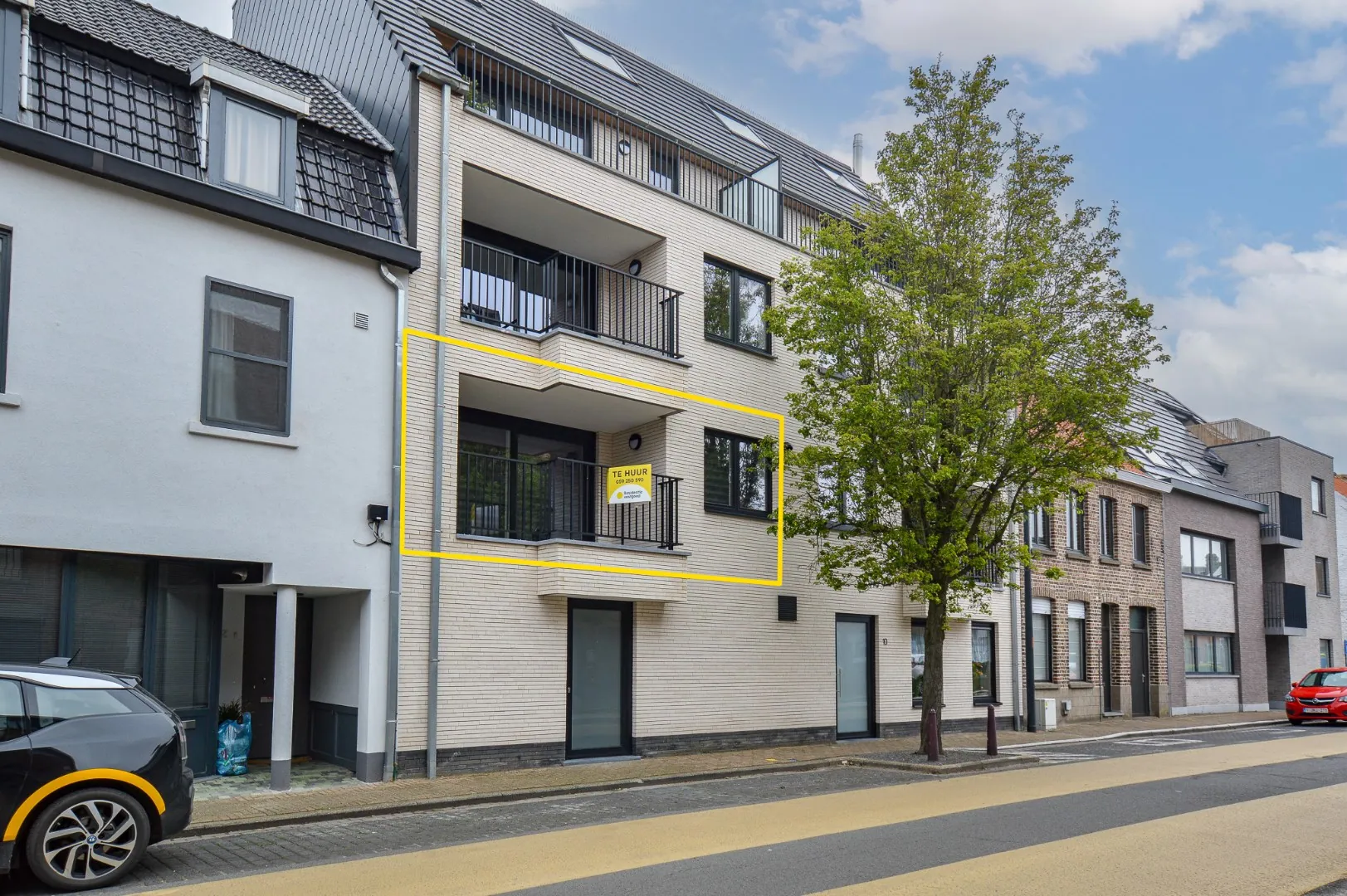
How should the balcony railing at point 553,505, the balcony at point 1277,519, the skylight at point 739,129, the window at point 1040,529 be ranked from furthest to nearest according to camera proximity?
1. the balcony at point 1277,519
2. the window at point 1040,529
3. the skylight at point 739,129
4. the balcony railing at point 553,505

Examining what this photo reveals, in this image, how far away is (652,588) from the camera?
15.9 m

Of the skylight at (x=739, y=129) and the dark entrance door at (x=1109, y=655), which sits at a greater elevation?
the skylight at (x=739, y=129)

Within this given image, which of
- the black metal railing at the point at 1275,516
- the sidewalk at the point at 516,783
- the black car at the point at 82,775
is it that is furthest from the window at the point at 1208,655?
the black car at the point at 82,775

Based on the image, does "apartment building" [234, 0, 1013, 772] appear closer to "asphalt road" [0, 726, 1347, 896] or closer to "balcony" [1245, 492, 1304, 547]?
"asphalt road" [0, 726, 1347, 896]

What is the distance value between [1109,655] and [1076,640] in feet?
5.44

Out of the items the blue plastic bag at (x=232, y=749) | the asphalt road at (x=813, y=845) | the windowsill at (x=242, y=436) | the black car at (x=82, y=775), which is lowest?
the asphalt road at (x=813, y=845)

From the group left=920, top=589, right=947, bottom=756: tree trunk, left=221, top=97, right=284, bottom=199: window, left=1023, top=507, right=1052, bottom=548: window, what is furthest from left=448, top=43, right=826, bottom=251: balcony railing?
left=1023, top=507, right=1052, bottom=548: window

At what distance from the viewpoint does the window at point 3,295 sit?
10.6 m

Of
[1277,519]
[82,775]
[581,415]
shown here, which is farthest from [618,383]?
[1277,519]

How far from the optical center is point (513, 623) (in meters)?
14.7

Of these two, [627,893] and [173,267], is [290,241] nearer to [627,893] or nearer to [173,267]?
[173,267]

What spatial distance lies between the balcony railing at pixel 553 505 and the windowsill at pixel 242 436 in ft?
8.51

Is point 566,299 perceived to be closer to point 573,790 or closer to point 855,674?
point 573,790

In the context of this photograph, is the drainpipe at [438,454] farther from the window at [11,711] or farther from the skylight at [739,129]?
the skylight at [739,129]
